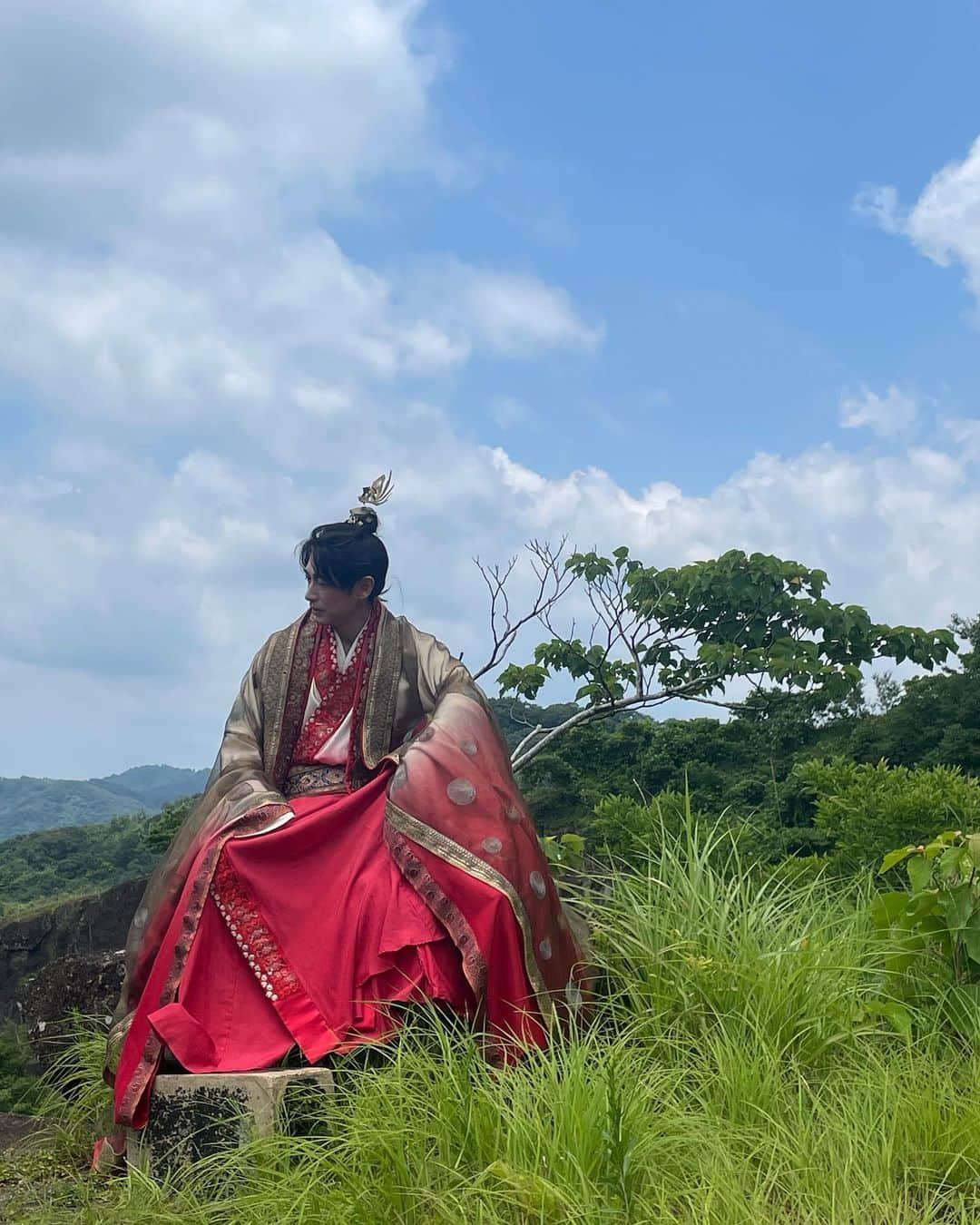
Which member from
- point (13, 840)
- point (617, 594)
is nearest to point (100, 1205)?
point (617, 594)

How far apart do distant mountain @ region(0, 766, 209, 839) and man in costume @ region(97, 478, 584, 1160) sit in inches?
3246

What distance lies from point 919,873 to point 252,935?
2287mm

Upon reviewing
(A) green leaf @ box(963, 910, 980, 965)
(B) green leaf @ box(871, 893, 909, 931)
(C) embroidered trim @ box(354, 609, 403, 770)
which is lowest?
(A) green leaf @ box(963, 910, 980, 965)

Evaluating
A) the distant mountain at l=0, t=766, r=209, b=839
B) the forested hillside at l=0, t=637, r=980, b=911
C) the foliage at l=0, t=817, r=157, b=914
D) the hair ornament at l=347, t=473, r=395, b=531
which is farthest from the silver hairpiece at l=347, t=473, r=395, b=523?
the distant mountain at l=0, t=766, r=209, b=839

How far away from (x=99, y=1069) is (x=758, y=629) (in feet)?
21.6

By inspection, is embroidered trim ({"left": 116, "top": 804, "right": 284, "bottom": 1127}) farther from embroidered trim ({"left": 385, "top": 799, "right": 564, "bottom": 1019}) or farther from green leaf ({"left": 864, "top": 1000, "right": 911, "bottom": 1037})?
green leaf ({"left": 864, "top": 1000, "right": 911, "bottom": 1037})

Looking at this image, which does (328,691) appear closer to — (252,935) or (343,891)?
(343,891)

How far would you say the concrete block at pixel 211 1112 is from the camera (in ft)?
12.6

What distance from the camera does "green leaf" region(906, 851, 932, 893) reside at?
4.74 m

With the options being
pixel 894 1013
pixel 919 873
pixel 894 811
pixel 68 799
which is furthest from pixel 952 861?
pixel 68 799

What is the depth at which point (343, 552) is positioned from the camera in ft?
16.4

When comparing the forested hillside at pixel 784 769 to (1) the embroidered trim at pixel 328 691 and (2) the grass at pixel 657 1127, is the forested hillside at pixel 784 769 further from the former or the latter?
(1) the embroidered trim at pixel 328 691

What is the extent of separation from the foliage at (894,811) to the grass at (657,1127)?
2361mm

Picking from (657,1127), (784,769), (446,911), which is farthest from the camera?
(784,769)
